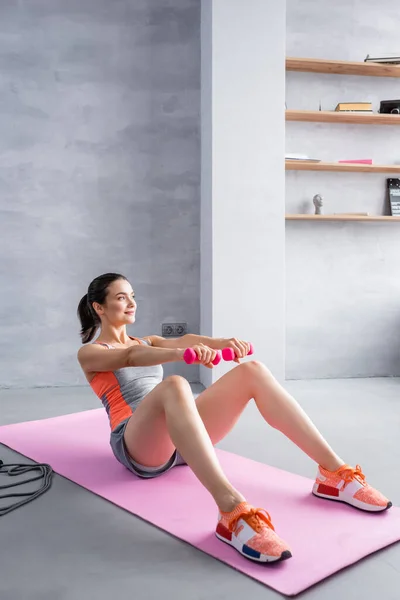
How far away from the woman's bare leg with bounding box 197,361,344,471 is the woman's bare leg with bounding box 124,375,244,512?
0.18 m

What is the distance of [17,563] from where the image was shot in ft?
4.97

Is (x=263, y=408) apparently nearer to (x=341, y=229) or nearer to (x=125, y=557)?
(x=125, y=557)

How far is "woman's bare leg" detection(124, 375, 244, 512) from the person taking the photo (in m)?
1.58

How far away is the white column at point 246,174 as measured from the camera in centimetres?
360

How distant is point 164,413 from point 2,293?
8.21 ft

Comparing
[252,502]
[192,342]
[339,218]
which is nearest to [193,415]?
[252,502]

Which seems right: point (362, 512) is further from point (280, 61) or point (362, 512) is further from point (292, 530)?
point (280, 61)

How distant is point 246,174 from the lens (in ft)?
12.0

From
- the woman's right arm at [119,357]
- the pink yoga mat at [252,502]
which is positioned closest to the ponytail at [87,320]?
the woman's right arm at [119,357]

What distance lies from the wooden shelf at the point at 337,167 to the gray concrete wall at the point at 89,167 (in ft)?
2.21

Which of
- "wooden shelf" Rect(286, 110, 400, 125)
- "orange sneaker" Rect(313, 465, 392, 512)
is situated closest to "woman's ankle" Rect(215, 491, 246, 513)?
"orange sneaker" Rect(313, 465, 392, 512)

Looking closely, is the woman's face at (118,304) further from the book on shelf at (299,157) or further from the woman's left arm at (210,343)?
the book on shelf at (299,157)

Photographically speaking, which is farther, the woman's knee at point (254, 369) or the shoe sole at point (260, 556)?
the woman's knee at point (254, 369)

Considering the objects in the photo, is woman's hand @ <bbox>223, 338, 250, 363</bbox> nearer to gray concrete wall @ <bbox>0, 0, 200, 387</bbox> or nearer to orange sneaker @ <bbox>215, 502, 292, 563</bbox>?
orange sneaker @ <bbox>215, 502, 292, 563</bbox>
